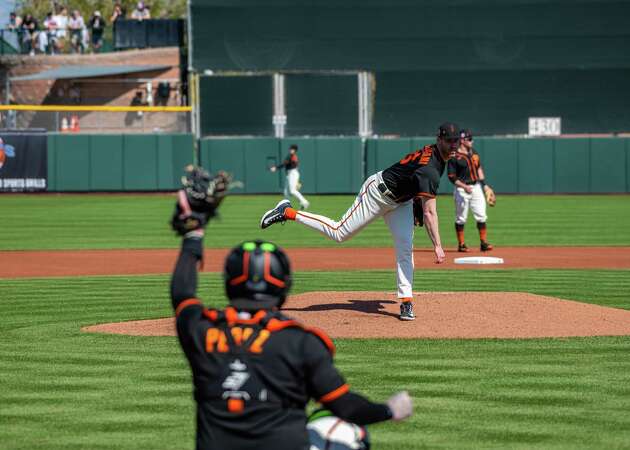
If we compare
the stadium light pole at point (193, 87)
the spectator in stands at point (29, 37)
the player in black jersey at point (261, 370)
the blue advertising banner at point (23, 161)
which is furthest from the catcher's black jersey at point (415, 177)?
the spectator in stands at point (29, 37)

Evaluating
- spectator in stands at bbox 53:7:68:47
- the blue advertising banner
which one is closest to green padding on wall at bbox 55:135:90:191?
the blue advertising banner

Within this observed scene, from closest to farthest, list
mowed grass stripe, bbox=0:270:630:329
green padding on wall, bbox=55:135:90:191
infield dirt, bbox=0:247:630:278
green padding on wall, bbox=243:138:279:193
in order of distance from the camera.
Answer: mowed grass stripe, bbox=0:270:630:329 → infield dirt, bbox=0:247:630:278 → green padding on wall, bbox=55:135:90:191 → green padding on wall, bbox=243:138:279:193

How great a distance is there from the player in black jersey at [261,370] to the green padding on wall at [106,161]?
3922 cm

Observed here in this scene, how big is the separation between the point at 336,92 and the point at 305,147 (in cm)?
385

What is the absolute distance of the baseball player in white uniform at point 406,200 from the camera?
475 inches

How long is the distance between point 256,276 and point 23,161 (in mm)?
39461

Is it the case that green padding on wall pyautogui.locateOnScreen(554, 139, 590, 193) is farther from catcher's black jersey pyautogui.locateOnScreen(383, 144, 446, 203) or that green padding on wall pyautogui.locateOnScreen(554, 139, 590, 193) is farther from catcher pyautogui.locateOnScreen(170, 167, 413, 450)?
catcher pyautogui.locateOnScreen(170, 167, 413, 450)

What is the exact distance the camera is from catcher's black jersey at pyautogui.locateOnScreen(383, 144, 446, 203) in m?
12.0

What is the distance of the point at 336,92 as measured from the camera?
47.5 metres

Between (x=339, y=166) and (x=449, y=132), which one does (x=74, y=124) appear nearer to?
(x=339, y=166)

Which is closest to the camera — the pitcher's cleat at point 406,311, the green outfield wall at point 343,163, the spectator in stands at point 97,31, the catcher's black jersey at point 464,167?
the pitcher's cleat at point 406,311

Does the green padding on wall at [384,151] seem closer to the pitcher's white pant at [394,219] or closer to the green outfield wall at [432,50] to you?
the green outfield wall at [432,50]

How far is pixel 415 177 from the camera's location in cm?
1202

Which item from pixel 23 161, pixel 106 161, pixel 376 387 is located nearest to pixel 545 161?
pixel 106 161
